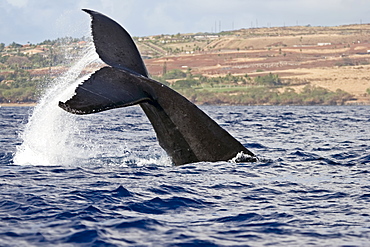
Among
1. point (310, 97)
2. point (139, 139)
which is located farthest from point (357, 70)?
point (139, 139)

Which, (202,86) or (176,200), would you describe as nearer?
(176,200)

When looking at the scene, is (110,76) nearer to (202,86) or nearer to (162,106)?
(162,106)

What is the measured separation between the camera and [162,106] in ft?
35.1

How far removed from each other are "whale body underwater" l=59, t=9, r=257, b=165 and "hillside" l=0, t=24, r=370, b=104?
87.9 metres

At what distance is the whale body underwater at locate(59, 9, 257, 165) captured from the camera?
1023 centimetres

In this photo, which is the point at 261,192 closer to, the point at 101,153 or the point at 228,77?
the point at 101,153

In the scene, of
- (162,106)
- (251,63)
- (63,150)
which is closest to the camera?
(162,106)

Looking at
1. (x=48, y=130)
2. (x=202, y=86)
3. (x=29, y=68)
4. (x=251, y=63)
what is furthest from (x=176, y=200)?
(x=29, y=68)

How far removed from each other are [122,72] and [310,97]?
91.9m

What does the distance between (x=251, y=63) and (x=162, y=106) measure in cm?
11865

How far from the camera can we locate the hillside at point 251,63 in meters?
105

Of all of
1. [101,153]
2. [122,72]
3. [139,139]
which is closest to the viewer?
[122,72]

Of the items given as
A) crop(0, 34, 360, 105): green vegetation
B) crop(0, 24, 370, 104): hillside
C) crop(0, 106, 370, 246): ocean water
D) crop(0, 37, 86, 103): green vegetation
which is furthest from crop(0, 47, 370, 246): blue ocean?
crop(0, 24, 370, 104): hillside

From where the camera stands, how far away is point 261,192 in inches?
361
